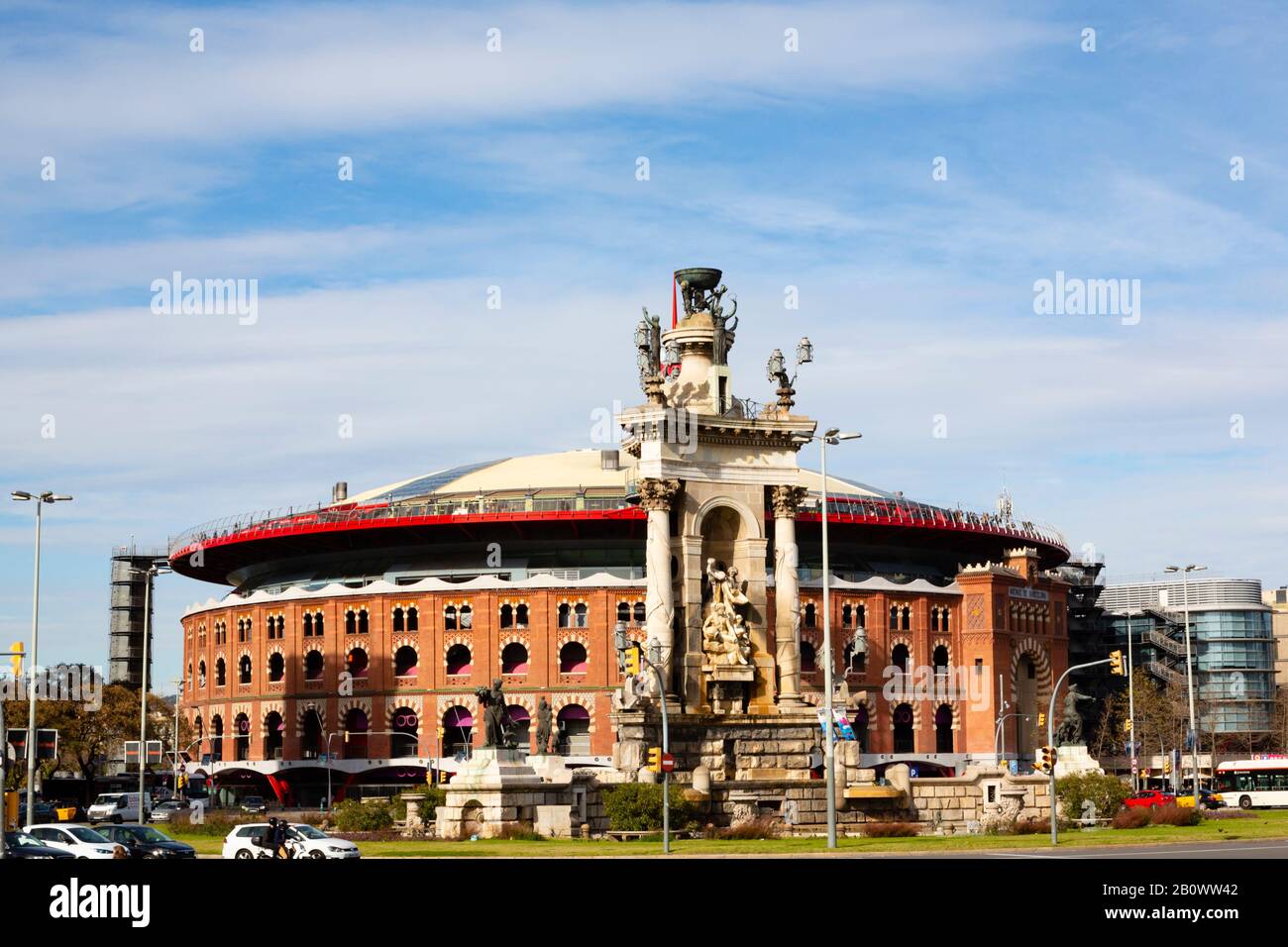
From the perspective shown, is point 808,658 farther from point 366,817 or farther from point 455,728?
point 366,817

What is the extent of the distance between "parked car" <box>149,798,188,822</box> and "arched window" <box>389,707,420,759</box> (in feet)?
60.6

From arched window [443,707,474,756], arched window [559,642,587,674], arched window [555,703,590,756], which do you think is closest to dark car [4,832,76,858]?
arched window [555,703,590,756]

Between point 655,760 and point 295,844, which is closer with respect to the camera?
point 295,844

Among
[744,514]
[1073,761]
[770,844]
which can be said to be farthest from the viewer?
[1073,761]

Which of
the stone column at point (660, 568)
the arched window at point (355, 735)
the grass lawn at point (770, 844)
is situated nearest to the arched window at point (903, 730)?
the arched window at point (355, 735)

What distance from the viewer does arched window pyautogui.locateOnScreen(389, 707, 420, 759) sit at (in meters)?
118

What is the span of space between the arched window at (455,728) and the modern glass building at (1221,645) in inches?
2692

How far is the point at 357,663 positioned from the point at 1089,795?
70.0 metres

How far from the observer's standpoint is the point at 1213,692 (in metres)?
169

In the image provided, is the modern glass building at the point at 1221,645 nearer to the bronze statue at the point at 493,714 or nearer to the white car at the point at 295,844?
the bronze statue at the point at 493,714

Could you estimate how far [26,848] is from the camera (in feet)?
126

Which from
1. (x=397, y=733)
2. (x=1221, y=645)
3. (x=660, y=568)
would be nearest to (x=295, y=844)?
(x=660, y=568)
